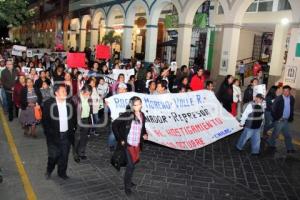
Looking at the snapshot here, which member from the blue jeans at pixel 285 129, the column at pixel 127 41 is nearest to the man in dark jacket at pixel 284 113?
the blue jeans at pixel 285 129

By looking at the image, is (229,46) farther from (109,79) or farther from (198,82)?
(109,79)

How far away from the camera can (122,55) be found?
2628 centimetres

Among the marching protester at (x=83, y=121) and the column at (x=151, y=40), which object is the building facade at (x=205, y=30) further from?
the marching protester at (x=83, y=121)

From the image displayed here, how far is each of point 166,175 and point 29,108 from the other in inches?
169

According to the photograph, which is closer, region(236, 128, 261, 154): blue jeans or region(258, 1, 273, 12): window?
region(236, 128, 261, 154): blue jeans

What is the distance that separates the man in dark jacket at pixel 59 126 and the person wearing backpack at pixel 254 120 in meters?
4.35

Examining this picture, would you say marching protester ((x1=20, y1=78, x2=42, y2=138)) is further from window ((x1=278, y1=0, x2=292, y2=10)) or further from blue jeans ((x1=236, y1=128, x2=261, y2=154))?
window ((x1=278, y1=0, x2=292, y2=10))

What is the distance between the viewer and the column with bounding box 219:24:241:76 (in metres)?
16.6

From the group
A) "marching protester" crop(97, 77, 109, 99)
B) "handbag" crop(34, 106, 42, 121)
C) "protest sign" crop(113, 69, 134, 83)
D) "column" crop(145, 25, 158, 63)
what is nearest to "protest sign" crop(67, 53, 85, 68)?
"protest sign" crop(113, 69, 134, 83)

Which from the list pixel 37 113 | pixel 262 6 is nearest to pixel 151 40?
pixel 262 6

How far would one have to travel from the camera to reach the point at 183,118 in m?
8.78

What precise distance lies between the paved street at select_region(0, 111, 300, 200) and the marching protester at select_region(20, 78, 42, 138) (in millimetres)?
296

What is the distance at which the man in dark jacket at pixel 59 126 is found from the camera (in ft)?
20.1

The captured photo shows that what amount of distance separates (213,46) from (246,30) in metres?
4.43
